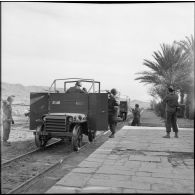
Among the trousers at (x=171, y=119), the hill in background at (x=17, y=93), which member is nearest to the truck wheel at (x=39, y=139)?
the trousers at (x=171, y=119)

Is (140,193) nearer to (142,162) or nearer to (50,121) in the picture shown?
(142,162)

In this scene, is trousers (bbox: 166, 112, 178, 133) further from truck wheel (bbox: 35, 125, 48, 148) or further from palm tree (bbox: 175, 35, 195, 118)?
palm tree (bbox: 175, 35, 195, 118)

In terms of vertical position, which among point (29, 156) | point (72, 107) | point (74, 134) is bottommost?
point (29, 156)

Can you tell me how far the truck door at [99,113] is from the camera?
31.4ft

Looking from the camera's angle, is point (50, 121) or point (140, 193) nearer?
point (140, 193)

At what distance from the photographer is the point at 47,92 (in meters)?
10.0

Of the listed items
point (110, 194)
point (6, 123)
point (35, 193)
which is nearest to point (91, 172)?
point (35, 193)

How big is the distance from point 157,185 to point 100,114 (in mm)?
5365

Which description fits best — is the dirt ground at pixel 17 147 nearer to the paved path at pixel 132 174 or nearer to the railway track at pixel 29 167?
the railway track at pixel 29 167

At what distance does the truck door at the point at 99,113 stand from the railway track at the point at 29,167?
2.47 feet

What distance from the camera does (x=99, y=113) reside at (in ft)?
31.5

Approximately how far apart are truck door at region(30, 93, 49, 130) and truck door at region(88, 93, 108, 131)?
57.7 inches

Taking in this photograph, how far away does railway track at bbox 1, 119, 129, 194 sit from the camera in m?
5.34

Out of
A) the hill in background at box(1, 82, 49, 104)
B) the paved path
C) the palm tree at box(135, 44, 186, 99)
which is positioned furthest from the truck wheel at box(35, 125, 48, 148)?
the hill in background at box(1, 82, 49, 104)
